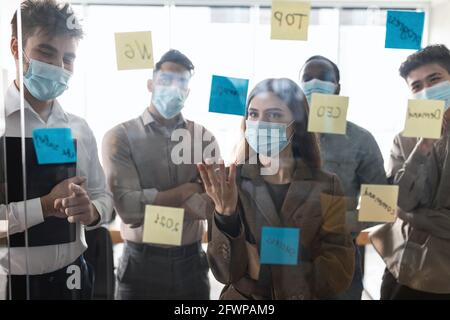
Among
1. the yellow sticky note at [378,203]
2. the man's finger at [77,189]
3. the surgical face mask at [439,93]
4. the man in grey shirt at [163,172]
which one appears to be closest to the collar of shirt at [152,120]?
the man in grey shirt at [163,172]

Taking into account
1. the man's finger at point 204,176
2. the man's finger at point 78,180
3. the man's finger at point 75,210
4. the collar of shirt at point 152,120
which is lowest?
the man's finger at point 75,210

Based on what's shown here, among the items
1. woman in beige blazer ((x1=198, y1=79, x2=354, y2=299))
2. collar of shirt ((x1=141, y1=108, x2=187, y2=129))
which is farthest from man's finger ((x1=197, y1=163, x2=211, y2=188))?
collar of shirt ((x1=141, y1=108, x2=187, y2=129))

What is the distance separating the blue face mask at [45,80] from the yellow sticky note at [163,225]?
0.32m

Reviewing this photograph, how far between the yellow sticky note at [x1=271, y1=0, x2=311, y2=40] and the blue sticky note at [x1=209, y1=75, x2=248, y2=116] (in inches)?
5.1

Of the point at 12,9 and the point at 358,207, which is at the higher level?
the point at 12,9

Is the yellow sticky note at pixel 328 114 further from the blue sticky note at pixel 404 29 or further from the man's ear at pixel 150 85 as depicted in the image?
the man's ear at pixel 150 85

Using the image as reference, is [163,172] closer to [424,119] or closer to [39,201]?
[39,201]

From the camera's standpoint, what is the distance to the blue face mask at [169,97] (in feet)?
3.36

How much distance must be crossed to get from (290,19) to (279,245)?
1.63 feet

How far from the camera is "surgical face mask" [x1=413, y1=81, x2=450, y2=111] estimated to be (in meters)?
1.03
